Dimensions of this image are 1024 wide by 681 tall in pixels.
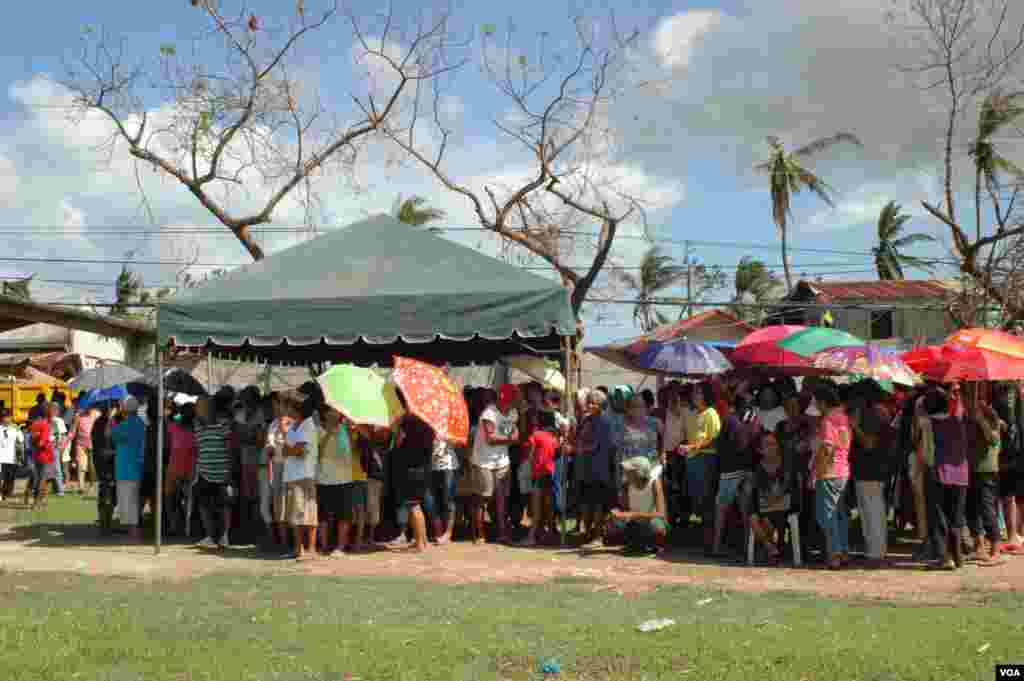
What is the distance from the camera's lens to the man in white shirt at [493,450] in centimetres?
1302

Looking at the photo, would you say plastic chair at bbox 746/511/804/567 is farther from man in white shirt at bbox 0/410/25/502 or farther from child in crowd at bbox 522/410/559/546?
man in white shirt at bbox 0/410/25/502

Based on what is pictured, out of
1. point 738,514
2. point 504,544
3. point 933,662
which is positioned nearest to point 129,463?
point 504,544

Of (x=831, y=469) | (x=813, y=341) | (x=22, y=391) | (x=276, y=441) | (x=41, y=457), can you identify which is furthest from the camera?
(x=22, y=391)

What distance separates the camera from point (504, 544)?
13.2 metres

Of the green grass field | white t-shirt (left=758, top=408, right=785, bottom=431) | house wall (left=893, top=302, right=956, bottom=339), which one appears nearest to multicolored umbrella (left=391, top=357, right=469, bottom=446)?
the green grass field

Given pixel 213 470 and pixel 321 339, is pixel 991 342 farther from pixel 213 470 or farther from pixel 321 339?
pixel 213 470

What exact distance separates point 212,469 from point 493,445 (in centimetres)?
323

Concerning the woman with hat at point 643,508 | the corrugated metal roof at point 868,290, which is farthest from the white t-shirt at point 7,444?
the corrugated metal roof at point 868,290

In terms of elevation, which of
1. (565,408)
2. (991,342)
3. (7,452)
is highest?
(991,342)

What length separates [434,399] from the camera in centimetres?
1207

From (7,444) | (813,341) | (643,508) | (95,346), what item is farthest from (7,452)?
(95,346)

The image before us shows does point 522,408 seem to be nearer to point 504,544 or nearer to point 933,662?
point 504,544

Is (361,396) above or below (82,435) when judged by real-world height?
above

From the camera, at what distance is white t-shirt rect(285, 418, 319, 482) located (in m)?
11.9
